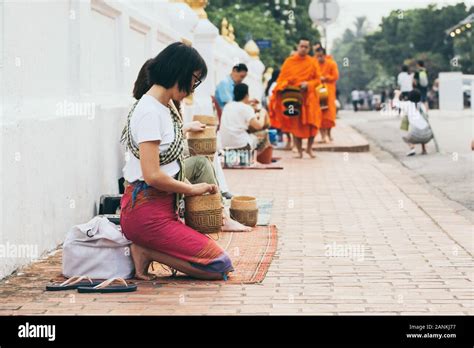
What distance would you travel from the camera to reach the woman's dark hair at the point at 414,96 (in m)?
15.7

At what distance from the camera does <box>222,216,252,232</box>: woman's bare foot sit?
7.73 meters

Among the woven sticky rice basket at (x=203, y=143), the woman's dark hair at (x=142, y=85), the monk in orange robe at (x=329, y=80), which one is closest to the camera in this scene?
the woman's dark hair at (x=142, y=85)

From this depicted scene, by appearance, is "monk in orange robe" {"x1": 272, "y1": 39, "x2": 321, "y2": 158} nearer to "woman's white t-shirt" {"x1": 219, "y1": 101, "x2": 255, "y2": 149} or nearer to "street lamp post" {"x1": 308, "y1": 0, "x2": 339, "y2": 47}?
"woman's white t-shirt" {"x1": 219, "y1": 101, "x2": 255, "y2": 149}

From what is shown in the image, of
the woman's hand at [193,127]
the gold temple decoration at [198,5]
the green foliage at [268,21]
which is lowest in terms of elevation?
the woman's hand at [193,127]

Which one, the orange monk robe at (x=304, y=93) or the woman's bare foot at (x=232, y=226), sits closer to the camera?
the woman's bare foot at (x=232, y=226)

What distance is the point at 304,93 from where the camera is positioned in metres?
15.8

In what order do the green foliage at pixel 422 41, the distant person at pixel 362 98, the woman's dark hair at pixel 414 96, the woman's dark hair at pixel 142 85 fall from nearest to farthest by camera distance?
the woman's dark hair at pixel 142 85 < the woman's dark hair at pixel 414 96 < the green foliage at pixel 422 41 < the distant person at pixel 362 98

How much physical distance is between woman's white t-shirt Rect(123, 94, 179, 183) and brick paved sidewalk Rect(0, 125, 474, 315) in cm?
70

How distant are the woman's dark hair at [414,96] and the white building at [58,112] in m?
6.66

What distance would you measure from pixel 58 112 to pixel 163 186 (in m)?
1.74

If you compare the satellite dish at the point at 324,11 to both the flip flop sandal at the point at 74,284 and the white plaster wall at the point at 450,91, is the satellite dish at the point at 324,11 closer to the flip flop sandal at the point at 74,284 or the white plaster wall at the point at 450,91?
the flip flop sandal at the point at 74,284
